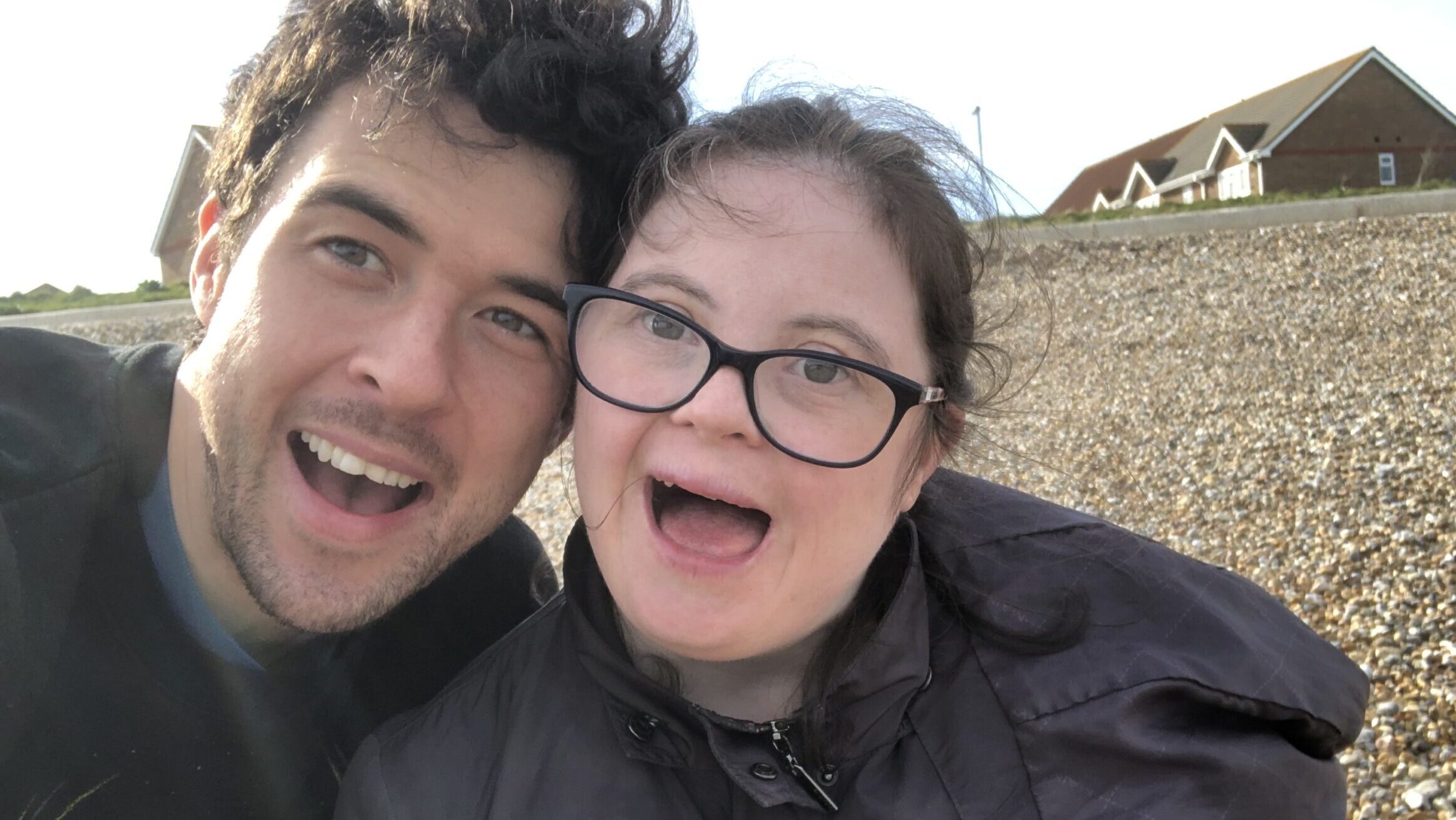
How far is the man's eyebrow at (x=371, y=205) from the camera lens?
1.98 m

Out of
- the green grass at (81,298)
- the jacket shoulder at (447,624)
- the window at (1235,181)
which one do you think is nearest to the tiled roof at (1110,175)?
the window at (1235,181)

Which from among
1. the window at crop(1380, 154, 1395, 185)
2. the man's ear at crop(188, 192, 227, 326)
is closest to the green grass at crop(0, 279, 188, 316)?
the man's ear at crop(188, 192, 227, 326)

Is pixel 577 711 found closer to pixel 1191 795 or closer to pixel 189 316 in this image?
pixel 1191 795

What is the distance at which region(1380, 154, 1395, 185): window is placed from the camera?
1128 inches

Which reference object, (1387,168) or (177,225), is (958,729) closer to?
(177,225)

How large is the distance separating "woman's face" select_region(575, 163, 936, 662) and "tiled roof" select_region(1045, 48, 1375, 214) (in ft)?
72.1

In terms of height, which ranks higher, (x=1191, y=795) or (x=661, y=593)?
(x=661, y=593)

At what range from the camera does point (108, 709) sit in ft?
6.22

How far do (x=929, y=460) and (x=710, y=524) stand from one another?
501 millimetres

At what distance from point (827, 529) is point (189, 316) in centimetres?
1547

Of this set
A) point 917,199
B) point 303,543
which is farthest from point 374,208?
point 917,199

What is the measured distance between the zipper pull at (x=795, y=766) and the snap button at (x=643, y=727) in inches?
8.2

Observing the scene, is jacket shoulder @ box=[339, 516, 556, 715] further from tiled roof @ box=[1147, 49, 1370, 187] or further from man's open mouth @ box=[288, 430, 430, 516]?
tiled roof @ box=[1147, 49, 1370, 187]

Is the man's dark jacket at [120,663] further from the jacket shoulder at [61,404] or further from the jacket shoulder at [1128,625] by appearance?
the jacket shoulder at [1128,625]
